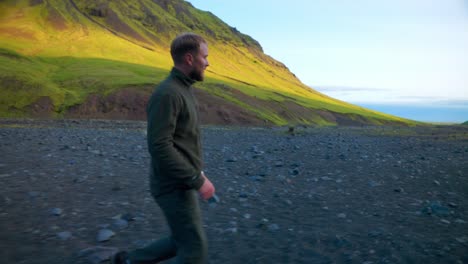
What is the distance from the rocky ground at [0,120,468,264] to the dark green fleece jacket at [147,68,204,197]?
2342mm

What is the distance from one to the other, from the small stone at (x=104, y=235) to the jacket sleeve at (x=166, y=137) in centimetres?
330

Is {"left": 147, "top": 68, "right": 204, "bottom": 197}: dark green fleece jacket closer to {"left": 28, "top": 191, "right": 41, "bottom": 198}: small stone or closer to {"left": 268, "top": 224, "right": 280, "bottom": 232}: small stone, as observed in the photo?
{"left": 268, "top": 224, "right": 280, "bottom": 232}: small stone

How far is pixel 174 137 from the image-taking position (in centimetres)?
446

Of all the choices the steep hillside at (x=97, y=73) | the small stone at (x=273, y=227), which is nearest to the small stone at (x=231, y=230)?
the small stone at (x=273, y=227)

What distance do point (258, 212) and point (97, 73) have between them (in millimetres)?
82824

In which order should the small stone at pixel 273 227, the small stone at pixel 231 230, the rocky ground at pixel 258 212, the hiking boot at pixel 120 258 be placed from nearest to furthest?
the hiking boot at pixel 120 258
the rocky ground at pixel 258 212
the small stone at pixel 231 230
the small stone at pixel 273 227

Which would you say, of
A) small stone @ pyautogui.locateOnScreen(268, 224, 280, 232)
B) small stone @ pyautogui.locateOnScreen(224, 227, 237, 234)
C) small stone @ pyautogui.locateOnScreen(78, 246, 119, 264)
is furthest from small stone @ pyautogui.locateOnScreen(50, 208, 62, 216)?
small stone @ pyautogui.locateOnScreen(268, 224, 280, 232)

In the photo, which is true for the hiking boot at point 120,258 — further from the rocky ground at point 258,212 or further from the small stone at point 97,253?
the rocky ground at point 258,212

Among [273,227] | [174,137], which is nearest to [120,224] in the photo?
[273,227]

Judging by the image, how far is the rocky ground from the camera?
659 cm

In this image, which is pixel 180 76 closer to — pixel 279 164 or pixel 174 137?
pixel 174 137

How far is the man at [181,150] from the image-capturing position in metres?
4.27

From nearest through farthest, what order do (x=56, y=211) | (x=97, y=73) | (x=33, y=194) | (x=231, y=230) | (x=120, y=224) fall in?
(x=231, y=230) < (x=120, y=224) < (x=56, y=211) < (x=33, y=194) < (x=97, y=73)

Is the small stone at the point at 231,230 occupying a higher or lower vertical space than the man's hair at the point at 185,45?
lower
